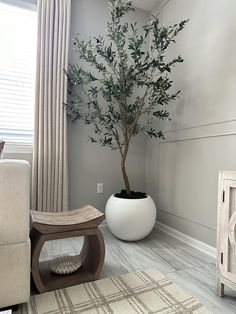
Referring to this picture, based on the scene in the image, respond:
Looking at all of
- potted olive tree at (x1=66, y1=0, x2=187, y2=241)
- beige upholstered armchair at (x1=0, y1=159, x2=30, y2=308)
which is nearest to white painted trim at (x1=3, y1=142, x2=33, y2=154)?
potted olive tree at (x1=66, y1=0, x2=187, y2=241)

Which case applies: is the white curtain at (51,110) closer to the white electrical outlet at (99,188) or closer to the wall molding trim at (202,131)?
the white electrical outlet at (99,188)

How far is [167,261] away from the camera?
5.81 feet

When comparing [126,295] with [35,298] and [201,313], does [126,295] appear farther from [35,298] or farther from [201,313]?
[35,298]

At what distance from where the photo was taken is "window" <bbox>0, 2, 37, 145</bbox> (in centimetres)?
229

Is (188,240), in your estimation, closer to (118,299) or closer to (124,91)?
(118,299)

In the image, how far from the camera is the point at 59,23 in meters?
2.30

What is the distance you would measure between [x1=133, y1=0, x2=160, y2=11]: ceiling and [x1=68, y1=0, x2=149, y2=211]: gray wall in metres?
0.41

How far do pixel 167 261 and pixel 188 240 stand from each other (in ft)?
1.55

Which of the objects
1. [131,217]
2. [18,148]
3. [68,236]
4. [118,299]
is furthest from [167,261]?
[18,148]

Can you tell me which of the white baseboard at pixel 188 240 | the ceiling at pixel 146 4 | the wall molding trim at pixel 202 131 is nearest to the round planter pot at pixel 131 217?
the white baseboard at pixel 188 240

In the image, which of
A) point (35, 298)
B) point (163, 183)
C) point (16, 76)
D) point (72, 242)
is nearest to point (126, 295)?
point (35, 298)

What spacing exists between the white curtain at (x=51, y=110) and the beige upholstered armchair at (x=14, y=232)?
1.15m

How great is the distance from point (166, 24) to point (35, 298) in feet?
9.55

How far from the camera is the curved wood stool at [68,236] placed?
1293 millimetres
